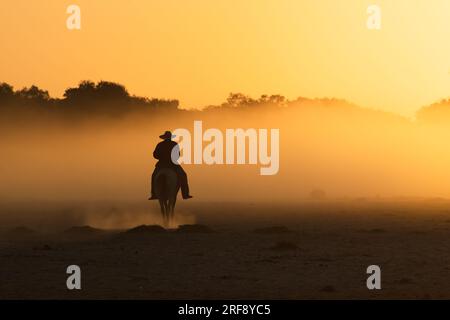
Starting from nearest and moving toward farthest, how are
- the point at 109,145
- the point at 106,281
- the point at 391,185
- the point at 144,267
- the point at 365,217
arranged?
the point at 106,281 → the point at 144,267 → the point at 365,217 → the point at 391,185 → the point at 109,145

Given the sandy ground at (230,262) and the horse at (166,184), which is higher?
the horse at (166,184)

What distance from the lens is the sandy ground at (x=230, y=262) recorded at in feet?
66.6

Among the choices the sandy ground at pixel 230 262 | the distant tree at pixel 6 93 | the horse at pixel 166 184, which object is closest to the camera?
the sandy ground at pixel 230 262

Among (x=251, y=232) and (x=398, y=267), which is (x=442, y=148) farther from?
(x=398, y=267)

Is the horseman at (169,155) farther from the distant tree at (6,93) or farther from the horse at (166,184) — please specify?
the distant tree at (6,93)

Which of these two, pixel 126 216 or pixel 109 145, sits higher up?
pixel 109 145

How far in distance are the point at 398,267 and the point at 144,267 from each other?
18.2 ft

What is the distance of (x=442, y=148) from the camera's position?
154 meters

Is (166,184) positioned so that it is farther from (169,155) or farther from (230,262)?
(230,262)

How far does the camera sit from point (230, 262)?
24984 millimetres

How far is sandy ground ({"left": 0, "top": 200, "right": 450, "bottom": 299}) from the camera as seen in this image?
20.3 m

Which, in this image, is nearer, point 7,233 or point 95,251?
point 95,251

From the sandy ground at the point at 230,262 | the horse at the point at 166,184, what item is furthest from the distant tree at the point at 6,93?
the horse at the point at 166,184

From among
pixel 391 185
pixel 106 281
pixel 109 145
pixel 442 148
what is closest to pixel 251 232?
pixel 106 281
